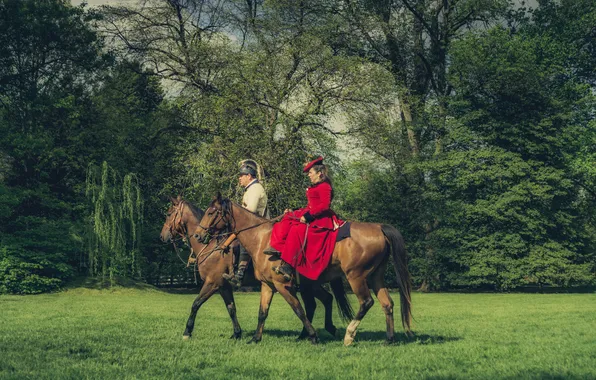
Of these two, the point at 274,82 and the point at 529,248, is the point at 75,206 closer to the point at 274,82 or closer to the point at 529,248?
the point at 274,82

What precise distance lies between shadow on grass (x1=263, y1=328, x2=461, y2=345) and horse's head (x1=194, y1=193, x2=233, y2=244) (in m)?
2.32

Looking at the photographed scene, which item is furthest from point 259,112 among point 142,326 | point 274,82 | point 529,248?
point 142,326

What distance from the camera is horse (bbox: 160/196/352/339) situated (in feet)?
35.3

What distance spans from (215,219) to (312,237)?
1.85 m

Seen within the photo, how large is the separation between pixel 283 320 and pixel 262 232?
512 centimetres

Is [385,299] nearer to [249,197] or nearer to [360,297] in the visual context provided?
[360,297]

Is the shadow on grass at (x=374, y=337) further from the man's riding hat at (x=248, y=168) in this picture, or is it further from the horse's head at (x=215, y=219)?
the man's riding hat at (x=248, y=168)

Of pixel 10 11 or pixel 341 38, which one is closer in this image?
pixel 10 11

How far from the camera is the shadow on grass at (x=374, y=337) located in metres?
10.1

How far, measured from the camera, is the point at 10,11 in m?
31.1

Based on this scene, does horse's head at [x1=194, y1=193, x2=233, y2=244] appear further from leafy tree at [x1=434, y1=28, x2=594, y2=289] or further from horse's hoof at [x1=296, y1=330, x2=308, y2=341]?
leafy tree at [x1=434, y1=28, x2=594, y2=289]

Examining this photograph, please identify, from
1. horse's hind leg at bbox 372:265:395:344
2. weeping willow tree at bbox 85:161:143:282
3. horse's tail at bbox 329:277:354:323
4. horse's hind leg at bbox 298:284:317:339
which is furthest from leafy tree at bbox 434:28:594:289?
horse's hind leg at bbox 372:265:395:344

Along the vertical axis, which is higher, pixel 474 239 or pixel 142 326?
pixel 474 239

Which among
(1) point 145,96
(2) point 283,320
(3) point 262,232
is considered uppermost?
(1) point 145,96
